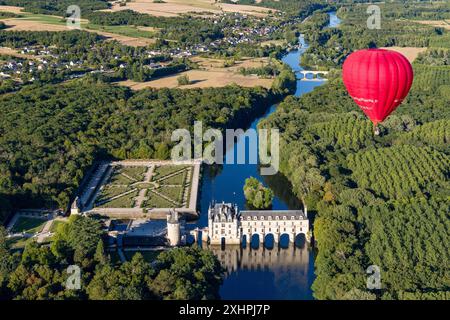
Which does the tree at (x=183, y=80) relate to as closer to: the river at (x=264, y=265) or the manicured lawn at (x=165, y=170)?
the manicured lawn at (x=165, y=170)

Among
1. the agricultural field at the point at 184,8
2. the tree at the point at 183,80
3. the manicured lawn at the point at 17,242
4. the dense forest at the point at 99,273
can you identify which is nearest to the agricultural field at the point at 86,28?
the agricultural field at the point at 184,8

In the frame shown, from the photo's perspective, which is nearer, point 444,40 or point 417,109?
point 417,109

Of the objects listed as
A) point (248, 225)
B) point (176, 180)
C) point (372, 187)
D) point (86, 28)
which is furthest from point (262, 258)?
point (86, 28)

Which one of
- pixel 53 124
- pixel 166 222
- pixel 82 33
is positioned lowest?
pixel 166 222

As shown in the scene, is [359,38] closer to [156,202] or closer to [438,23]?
[438,23]

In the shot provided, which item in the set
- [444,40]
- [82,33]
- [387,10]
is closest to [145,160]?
[82,33]

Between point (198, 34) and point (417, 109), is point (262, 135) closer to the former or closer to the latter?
point (417, 109)
